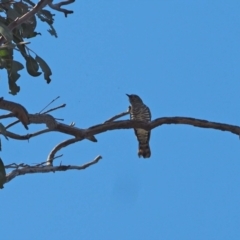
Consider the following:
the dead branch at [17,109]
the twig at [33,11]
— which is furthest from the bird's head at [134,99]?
the twig at [33,11]

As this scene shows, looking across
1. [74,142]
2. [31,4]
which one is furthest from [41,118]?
[31,4]

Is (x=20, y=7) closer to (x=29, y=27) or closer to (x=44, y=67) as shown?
(x=29, y=27)

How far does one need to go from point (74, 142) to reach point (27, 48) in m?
0.71

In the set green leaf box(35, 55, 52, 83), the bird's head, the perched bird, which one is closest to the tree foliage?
green leaf box(35, 55, 52, 83)

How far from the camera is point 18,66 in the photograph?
14.3ft

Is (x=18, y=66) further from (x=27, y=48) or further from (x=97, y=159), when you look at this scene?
(x=97, y=159)

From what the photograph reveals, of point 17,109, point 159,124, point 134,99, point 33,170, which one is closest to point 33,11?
point 17,109

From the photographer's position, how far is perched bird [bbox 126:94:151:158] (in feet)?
26.3

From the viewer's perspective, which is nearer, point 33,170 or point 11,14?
point 11,14

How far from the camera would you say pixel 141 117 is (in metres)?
8.87

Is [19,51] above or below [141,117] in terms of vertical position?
below

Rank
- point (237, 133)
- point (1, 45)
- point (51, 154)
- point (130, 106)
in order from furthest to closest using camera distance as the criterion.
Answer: point (130, 106)
point (51, 154)
point (237, 133)
point (1, 45)

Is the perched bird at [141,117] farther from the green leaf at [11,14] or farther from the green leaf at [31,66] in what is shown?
the green leaf at [11,14]

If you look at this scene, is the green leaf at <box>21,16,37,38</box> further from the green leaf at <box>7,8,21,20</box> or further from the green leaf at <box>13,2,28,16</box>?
the green leaf at <box>7,8,21,20</box>
